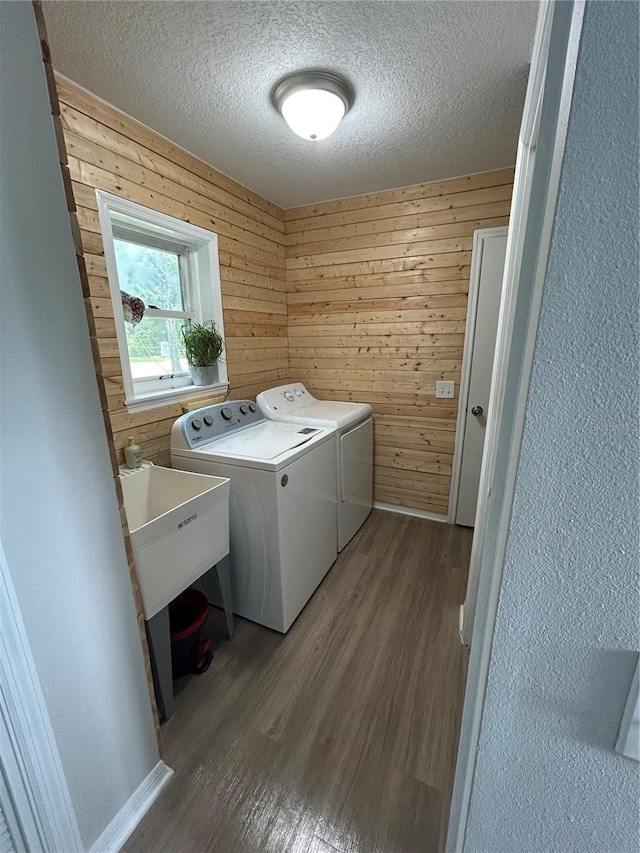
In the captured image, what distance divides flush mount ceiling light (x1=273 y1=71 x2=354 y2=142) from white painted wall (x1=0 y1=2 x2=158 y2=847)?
1038mm

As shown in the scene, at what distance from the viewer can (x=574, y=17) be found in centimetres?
34

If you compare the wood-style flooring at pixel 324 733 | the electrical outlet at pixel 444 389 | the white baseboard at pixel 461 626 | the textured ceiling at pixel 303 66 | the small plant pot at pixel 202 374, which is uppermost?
the textured ceiling at pixel 303 66

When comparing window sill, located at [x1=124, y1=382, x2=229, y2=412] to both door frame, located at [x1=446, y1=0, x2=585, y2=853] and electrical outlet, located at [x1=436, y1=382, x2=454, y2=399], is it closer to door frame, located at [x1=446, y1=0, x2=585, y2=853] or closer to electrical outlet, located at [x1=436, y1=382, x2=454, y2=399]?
electrical outlet, located at [x1=436, y1=382, x2=454, y2=399]

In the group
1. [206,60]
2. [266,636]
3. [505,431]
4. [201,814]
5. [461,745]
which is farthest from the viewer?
[266,636]

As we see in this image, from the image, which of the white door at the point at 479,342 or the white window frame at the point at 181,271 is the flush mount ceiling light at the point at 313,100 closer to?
the white window frame at the point at 181,271

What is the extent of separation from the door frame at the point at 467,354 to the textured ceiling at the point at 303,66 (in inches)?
17.4

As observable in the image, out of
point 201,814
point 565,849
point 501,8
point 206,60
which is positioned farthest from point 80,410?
point 501,8

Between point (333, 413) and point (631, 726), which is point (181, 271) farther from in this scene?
point (631, 726)

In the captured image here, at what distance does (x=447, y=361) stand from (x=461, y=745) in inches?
90.5

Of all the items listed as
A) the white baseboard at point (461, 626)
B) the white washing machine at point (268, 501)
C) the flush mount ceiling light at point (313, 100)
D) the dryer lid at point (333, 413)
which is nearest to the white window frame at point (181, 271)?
the white washing machine at point (268, 501)

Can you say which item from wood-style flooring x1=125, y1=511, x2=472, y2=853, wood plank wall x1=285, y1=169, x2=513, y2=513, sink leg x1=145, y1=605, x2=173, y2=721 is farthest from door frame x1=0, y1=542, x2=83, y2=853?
wood plank wall x1=285, y1=169, x2=513, y2=513

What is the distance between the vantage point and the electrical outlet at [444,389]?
102 inches

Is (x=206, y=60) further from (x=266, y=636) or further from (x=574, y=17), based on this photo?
(x=266, y=636)

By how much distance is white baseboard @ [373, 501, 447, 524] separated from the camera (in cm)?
285
